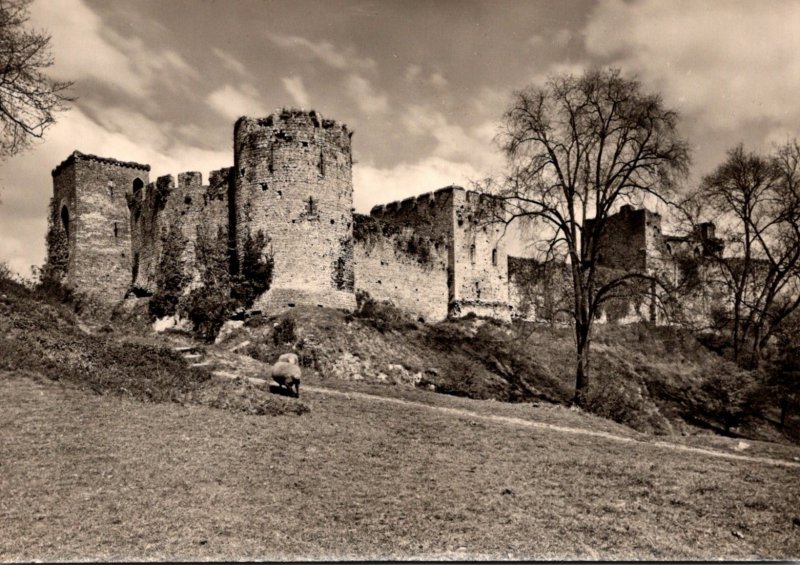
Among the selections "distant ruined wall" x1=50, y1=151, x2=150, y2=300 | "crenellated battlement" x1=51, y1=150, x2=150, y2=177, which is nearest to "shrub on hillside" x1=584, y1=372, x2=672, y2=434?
"distant ruined wall" x1=50, y1=151, x2=150, y2=300

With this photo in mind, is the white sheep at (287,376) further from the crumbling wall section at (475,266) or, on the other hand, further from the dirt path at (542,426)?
the crumbling wall section at (475,266)

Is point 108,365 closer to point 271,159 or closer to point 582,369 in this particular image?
point 271,159

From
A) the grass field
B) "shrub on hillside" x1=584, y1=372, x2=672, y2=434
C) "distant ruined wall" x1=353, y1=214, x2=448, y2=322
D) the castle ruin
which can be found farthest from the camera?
"distant ruined wall" x1=353, y1=214, x2=448, y2=322

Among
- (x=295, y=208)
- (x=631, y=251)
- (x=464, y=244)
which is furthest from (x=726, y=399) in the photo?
(x=631, y=251)

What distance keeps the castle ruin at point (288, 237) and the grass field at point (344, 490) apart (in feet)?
26.5

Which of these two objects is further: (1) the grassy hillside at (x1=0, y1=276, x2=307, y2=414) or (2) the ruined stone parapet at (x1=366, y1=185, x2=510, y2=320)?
(2) the ruined stone parapet at (x1=366, y1=185, x2=510, y2=320)

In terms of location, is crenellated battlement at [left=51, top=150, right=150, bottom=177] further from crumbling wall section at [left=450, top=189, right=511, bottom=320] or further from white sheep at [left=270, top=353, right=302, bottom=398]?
white sheep at [left=270, top=353, right=302, bottom=398]

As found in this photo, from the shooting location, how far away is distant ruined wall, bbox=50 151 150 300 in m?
25.2

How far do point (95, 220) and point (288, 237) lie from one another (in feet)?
28.9

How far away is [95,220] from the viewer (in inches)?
1012

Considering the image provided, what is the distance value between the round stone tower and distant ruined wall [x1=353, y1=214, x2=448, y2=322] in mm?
4258

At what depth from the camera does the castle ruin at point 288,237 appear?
69.5ft

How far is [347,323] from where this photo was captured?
20.1 m

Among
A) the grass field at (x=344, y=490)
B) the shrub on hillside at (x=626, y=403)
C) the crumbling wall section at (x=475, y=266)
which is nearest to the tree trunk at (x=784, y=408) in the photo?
the shrub on hillside at (x=626, y=403)
